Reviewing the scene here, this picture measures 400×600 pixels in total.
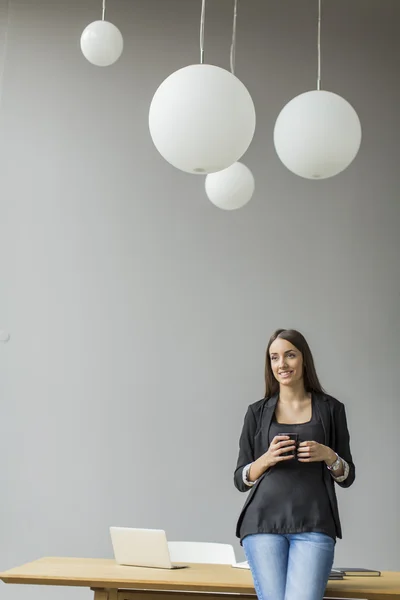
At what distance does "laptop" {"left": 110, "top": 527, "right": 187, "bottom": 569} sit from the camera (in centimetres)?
267

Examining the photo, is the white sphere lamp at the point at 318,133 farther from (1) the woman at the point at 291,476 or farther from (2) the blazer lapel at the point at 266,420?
(2) the blazer lapel at the point at 266,420

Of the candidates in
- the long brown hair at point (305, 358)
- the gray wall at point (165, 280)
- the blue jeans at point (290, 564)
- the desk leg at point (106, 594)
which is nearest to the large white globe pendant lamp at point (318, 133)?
the long brown hair at point (305, 358)

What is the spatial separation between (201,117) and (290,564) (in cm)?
149

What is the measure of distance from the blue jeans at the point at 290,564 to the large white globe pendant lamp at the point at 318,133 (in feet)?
4.05

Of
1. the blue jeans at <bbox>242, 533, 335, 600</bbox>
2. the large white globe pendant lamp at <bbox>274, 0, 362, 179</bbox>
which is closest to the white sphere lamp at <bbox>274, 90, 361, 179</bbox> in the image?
the large white globe pendant lamp at <bbox>274, 0, 362, 179</bbox>

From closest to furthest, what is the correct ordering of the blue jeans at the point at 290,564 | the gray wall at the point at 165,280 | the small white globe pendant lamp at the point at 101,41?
the blue jeans at the point at 290,564 → the small white globe pendant lamp at the point at 101,41 → the gray wall at the point at 165,280

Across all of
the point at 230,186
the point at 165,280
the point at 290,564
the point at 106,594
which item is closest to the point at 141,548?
the point at 106,594

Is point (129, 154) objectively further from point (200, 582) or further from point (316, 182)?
point (200, 582)

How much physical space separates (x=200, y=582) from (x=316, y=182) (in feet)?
9.97

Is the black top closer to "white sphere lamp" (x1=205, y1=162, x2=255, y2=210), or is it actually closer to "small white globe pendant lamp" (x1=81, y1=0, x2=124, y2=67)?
"white sphere lamp" (x1=205, y1=162, x2=255, y2=210)

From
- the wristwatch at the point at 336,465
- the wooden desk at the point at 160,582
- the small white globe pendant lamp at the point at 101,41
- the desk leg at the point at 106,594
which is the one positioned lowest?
the desk leg at the point at 106,594

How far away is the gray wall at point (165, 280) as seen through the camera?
439 centimetres

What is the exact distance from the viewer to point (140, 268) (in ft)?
15.3

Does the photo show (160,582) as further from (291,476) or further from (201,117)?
(201,117)
